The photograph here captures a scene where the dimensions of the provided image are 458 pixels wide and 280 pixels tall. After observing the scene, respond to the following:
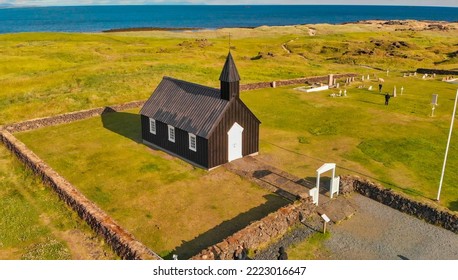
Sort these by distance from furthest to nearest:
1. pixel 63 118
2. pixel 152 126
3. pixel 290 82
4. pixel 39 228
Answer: pixel 290 82
pixel 63 118
pixel 152 126
pixel 39 228

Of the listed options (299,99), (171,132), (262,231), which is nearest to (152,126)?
(171,132)

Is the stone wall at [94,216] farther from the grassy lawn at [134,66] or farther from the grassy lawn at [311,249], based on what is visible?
the grassy lawn at [134,66]

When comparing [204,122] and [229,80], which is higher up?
[229,80]

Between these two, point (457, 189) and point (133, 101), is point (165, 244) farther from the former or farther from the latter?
point (133, 101)

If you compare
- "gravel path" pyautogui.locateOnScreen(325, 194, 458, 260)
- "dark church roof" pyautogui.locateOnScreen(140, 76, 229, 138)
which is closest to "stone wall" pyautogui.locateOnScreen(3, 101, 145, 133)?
"dark church roof" pyautogui.locateOnScreen(140, 76, 229, 138)

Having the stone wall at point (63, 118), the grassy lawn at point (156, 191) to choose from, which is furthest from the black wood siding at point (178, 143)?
the stone wall at point (63, 118)

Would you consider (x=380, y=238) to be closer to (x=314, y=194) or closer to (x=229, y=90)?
(x=314, y=194)
